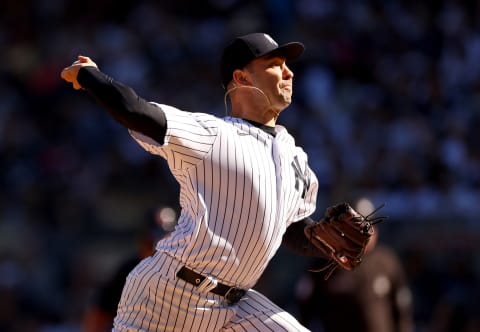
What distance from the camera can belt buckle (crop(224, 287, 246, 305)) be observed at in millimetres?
3912

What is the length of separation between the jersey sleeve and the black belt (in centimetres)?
43

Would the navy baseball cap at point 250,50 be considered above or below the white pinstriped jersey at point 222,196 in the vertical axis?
above

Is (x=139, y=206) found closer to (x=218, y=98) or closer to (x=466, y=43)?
(x=218, y=98)

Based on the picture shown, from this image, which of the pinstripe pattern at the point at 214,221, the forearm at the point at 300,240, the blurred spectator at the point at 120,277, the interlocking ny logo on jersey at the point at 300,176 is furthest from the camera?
the blurred spectator at the point at 120,277

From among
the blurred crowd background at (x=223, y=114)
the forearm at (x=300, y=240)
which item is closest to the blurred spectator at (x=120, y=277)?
the forearm at (x=300, y=240)

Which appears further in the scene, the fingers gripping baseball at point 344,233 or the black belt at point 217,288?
the fingers gripping baseball at point 344,233

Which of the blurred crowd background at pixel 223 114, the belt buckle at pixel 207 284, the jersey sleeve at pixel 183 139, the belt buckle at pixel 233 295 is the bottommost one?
the blurred crowd background at pixel 223 114

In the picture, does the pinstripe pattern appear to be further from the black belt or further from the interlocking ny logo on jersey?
the interlocking ny logo on jersey

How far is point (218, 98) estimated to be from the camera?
10.8 m

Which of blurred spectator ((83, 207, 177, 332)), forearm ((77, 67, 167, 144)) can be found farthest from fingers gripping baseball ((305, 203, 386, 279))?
blurred spectator ((83, 207, 177, 332))

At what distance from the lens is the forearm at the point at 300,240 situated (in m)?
4.33

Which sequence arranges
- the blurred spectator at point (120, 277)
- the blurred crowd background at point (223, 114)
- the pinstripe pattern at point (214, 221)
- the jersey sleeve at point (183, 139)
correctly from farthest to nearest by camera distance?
the blurred crowd background at point (223, 114) → the blurred spectator at point (120, 277) → the pinstripe pattern at point (214, 221) → the jersey sleeve at point (183, 139)

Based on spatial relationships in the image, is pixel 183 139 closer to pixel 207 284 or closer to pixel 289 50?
pixel 207 284

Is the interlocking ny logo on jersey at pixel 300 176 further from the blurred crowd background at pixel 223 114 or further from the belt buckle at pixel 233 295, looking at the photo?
the blurred crowd background at pixel 223 114
